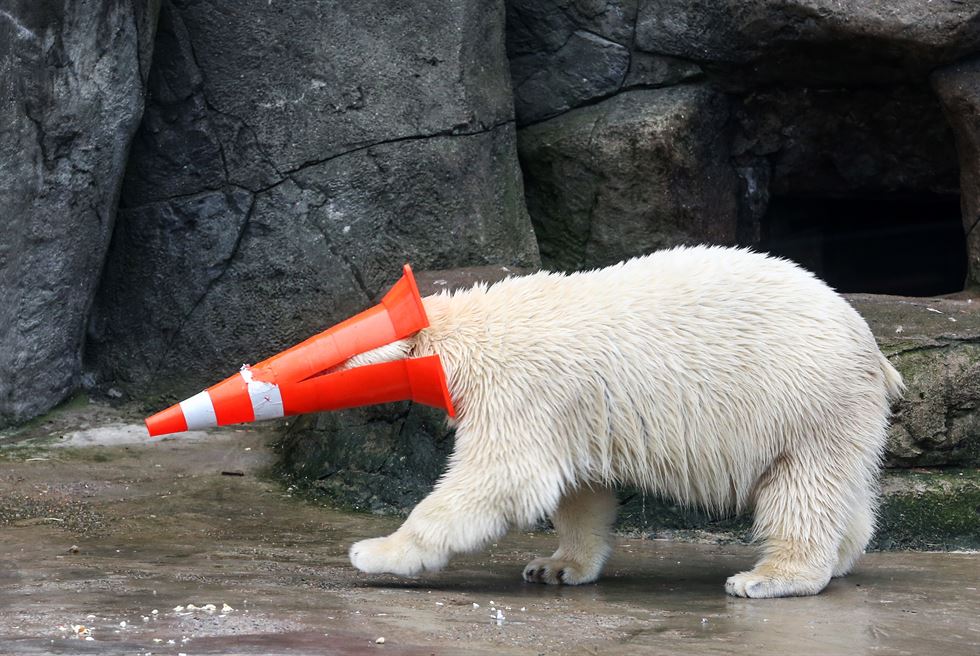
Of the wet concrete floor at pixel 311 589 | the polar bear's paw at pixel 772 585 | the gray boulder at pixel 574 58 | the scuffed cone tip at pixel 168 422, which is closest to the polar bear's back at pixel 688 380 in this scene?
the polar bear's paw at pixel 772 585

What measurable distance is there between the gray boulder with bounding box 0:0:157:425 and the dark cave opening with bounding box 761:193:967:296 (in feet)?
15.3

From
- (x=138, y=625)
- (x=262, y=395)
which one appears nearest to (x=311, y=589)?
(x=262, y=395)

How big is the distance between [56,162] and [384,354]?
99.9 inches

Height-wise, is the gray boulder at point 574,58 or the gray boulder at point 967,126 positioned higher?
the gray boulder at point 574,58

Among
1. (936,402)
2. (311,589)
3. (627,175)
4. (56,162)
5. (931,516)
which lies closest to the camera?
(311,589)

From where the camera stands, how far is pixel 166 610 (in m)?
3.64

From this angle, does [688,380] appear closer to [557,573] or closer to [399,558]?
[557,573]

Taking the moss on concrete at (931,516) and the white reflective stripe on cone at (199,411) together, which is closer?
the white reflective stripe on cone at (199,411)

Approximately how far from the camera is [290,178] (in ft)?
22.0

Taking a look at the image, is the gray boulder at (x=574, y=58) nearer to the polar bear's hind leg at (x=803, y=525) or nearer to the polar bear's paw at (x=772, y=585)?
the polar bear's hind leg at (x=803, y=525)

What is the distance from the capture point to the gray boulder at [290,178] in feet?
21.7

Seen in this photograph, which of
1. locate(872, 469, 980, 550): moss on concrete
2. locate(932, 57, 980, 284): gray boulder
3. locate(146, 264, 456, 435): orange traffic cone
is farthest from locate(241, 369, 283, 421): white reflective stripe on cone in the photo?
locate(932, 57, 980, 284): gray boulder

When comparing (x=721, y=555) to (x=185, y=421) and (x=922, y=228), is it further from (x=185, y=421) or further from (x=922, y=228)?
(x=922, y=228)

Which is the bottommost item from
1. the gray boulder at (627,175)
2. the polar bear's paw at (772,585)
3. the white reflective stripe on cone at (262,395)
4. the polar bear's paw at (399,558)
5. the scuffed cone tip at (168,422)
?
the polar bear's paw at (772,585)
